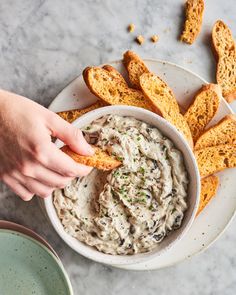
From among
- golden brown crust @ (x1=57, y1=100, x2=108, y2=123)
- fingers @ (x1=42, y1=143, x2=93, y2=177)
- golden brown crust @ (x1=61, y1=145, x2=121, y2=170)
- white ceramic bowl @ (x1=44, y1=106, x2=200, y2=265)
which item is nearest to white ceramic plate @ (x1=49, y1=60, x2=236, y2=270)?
golden brown crust @ (x1=57, y1=100, x2=108, y2=123)

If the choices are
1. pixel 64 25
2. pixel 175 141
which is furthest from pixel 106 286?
pixel 64 25

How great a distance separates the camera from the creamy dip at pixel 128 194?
1560 mm

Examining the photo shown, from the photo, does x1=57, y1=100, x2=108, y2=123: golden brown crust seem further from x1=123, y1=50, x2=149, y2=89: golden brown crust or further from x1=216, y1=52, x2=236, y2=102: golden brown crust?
x1=216, y1=52, x2=236, y2=102: golden brown crust

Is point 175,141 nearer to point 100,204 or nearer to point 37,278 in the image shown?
point 100,204

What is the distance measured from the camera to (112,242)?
5.30 feet

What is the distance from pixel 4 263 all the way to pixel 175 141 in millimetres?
698

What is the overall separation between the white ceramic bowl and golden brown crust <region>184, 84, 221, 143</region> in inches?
6.2

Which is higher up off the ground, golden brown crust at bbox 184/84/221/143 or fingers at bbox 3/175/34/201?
golden brown crust at bbox 184/84/221/143

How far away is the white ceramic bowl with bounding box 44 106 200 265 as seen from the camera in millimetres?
1581

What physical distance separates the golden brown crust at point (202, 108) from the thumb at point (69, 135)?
0.44 metres

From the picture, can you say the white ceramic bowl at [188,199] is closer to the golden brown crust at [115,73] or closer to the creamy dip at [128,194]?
the creamy dip at [128,194]

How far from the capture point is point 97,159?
4.83ft

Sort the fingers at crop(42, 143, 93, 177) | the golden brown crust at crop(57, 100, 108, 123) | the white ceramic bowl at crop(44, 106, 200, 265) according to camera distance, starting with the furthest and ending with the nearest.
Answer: the golden brown crust at crop(57, 100, 108, 123)
the white ceramic bowl at crop(44, 106, 200, 265)
the fingers at crop(42, 143, 93, 177)

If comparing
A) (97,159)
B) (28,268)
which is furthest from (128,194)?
(28,268)
